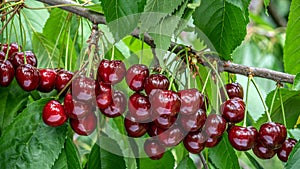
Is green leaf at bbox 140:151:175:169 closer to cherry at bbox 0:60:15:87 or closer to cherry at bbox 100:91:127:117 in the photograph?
cherry at bbox 100:91:127:117

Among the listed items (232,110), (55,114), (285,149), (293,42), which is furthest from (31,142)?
(293,42)

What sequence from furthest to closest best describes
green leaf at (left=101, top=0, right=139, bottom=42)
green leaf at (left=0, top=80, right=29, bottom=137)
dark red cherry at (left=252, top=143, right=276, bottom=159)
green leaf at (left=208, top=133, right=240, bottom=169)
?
green leaf at (left=0, top=80, right=29, bottom=137) → green leaf at (left=208, top=133, right=240, bottom=169) → dark red cherry at (left=252, top=143, right=276, bottom=159) → green leaf at (left=101, top=0, right=139, bottom=42)

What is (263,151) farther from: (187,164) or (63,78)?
(63,78)

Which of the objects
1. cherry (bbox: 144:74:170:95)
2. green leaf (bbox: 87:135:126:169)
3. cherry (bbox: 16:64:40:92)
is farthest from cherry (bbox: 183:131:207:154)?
cherry (bbox: 16:64:40:92)

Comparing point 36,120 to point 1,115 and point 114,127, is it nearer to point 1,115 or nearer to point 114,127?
point 1,115

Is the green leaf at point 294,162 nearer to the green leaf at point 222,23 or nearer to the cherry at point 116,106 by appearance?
the green leaf at point 222,23

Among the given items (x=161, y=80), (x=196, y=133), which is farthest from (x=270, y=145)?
(x=161, y=80)

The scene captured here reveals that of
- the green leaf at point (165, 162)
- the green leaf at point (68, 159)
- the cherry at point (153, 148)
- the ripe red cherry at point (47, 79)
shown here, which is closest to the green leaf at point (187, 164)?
the green leaf at point (165, 162)
